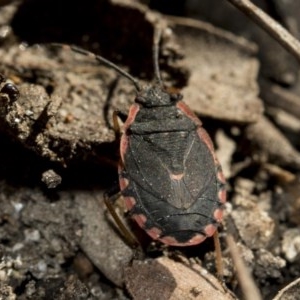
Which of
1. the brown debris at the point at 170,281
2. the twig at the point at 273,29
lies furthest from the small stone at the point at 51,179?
the twig at the point at 273,29

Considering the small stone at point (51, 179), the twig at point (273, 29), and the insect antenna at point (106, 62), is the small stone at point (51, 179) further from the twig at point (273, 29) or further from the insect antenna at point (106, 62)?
the twig at point (273, 29)

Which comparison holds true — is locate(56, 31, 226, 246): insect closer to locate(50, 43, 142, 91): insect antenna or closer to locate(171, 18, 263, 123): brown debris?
locate(50, 43, 142, 91): insect antenna

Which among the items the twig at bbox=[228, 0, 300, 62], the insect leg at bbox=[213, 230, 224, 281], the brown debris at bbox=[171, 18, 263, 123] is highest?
the twig at bbox=[228, 0, 300, 62]

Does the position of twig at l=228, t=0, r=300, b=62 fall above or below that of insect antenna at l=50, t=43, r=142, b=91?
above

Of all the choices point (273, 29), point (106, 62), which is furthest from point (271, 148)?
point (106, 62)

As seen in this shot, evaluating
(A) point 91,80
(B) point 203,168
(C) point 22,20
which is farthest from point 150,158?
(C) point 22,20

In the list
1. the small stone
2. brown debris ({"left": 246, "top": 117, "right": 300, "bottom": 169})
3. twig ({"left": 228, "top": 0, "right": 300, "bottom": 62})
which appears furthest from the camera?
brown debris ({"left": 246, "top": 117, "right": 300, "bottom": 169})

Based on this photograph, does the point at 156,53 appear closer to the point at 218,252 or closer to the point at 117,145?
the point at 117,145

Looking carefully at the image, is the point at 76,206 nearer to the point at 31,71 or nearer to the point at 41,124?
the point at 41,124

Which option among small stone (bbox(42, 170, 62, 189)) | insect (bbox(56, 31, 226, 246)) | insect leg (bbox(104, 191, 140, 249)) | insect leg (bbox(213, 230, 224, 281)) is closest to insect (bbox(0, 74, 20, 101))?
small stone (bbox(42, 170, 62, 189))
